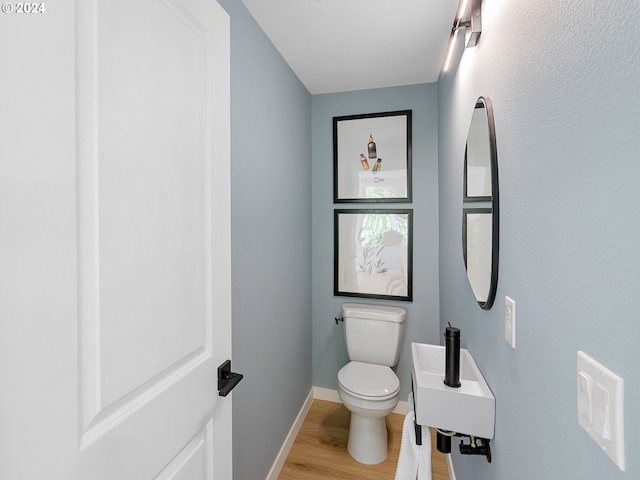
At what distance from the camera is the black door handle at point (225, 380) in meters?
0.96

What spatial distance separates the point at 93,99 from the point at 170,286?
425mm

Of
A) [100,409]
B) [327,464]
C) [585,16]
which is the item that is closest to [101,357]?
[100,409]

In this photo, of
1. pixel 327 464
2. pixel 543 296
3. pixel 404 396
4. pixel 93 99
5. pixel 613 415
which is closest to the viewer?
pixel 613 415

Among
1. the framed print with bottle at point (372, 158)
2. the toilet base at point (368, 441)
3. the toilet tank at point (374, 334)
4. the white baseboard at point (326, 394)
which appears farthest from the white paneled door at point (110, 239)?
the white baseboard at point (326, 394)

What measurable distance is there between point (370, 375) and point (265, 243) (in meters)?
1.17

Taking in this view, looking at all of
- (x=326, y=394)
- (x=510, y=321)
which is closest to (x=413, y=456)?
(x=510, y=321)

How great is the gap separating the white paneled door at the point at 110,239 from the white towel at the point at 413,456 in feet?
2.46

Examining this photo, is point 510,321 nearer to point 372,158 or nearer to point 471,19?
point 471,19

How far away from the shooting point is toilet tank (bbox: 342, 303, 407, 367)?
2.30 m

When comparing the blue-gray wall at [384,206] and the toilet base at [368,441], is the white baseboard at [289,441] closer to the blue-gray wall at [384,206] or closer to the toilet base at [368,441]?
the blue-gray wall at [384,206]

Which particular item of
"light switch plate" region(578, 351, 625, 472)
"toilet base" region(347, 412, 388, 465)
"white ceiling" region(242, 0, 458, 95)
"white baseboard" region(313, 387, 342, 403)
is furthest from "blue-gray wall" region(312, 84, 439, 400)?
"light switch plate" region(578, 351, 625, 472)

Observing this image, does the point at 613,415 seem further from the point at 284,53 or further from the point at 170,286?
the point at 284,53

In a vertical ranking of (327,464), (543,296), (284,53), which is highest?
(284,53)

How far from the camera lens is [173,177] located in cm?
78
